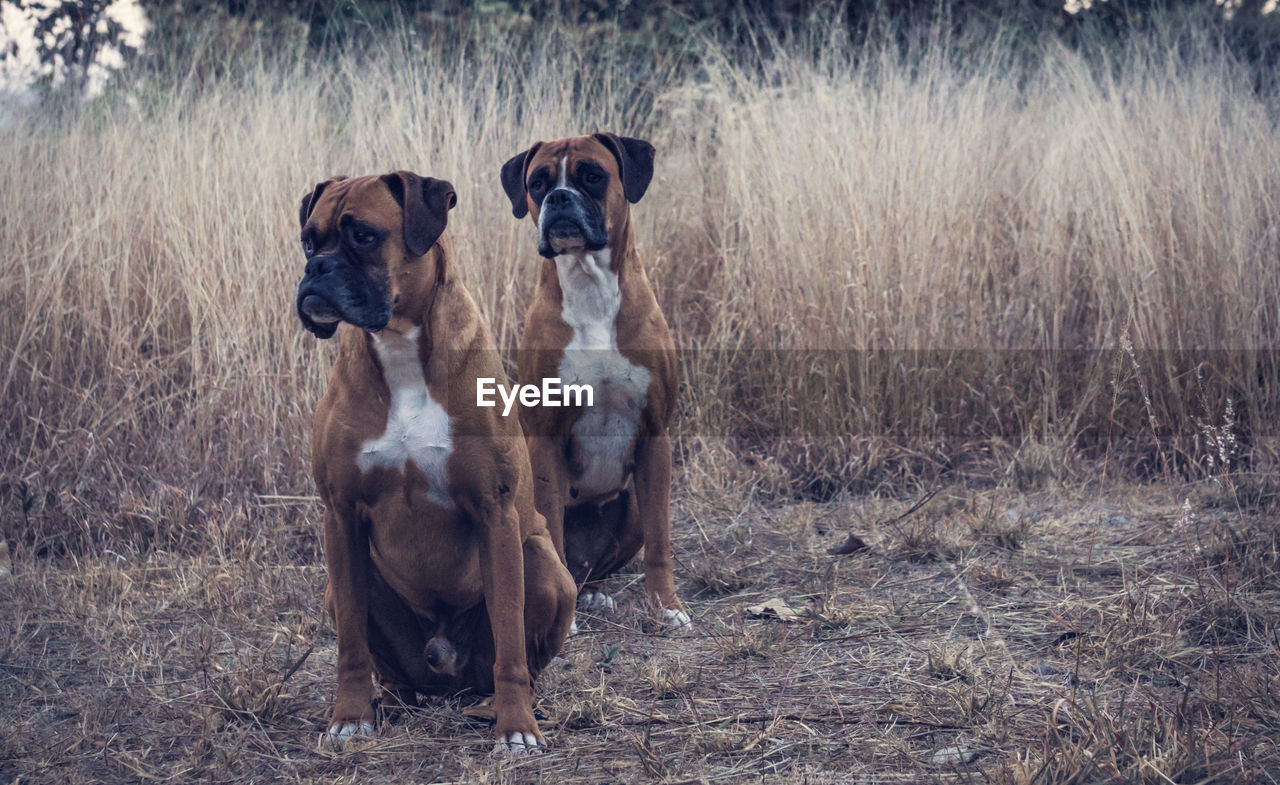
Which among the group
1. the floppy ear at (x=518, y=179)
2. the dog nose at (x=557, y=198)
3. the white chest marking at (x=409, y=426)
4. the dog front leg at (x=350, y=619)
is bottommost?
the dog front leg at (x=350, y=619)

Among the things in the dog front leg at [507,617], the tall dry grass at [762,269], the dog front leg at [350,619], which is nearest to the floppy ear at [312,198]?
the dog front leg at [350,619]

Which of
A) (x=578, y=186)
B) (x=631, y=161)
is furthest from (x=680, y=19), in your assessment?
(x=578, y=186)

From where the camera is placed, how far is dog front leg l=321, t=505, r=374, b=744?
2633mm

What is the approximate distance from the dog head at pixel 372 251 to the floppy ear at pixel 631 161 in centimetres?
109

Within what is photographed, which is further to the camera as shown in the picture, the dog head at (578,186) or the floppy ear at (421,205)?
the dog head at (578,186)

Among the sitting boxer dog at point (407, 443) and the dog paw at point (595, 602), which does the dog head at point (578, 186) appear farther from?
the dog paw at point (595, 602)

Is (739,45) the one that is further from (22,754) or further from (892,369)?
(22,754)

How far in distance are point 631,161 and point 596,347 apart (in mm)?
640

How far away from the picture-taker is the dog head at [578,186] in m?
3.39

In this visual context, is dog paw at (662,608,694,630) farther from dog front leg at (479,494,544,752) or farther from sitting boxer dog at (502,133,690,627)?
dog front leg at (479,494,544,752)

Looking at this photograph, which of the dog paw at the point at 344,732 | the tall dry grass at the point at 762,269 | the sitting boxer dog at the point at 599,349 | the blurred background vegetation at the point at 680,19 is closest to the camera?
the dog paw at the point at 344,732

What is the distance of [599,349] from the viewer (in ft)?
11.6

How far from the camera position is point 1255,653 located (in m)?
3.06

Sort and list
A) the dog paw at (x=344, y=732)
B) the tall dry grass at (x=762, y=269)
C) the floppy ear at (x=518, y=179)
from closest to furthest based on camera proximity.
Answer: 1. the dog paw at (x=344, y=732)
2. the floppy ear at (x=518, y=179)
3. the tall dry grass at (x=762, y=269)
